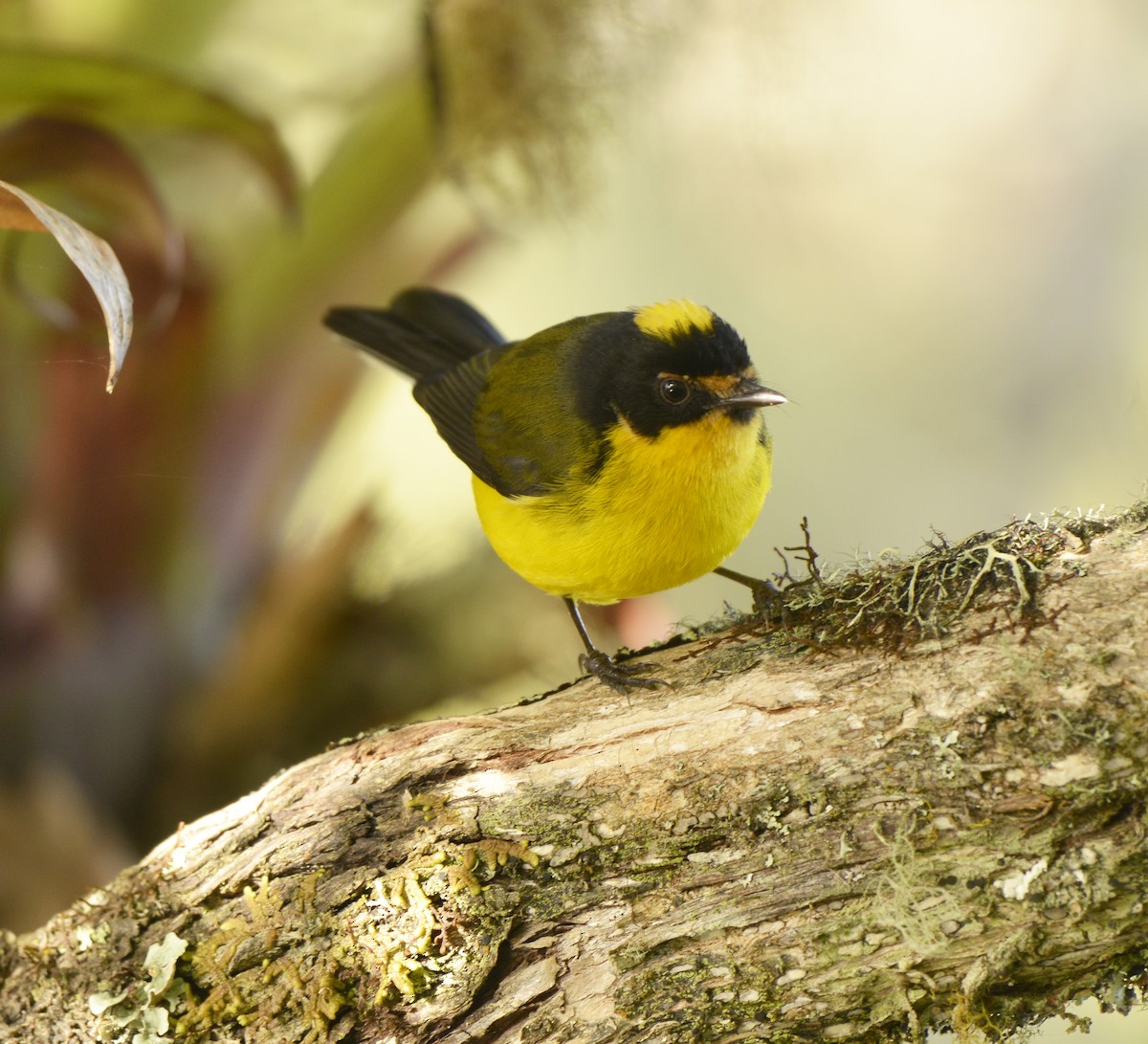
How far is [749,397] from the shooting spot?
1.80 m

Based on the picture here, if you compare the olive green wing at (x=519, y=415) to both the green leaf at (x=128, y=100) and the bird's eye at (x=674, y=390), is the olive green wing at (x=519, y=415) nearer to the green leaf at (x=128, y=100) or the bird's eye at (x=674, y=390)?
the bird's eye at (x=674, y=390)

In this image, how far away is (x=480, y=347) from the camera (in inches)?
103

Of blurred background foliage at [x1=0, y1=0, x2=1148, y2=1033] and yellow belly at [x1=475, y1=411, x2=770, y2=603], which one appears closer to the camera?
yellow belly at [x1=475, y1=411, x2=770, y2=603]

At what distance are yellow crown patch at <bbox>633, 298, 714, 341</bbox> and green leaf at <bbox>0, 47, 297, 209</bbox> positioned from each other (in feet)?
→ 2.79

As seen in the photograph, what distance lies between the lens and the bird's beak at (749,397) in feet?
5.77

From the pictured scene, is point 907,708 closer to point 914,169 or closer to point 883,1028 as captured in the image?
point 883,1028

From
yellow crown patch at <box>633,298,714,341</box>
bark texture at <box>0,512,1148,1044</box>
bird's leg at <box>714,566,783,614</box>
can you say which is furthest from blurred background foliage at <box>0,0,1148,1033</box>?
yellow crown patch at <box>633,298,714,341</box>

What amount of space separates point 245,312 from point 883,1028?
1.79m

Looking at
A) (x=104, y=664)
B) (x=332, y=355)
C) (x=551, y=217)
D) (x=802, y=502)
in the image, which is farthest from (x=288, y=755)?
(x=802, y=502)

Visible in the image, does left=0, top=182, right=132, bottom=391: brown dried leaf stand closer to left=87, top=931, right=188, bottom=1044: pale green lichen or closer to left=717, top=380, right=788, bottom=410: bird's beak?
left=87, top=931, right=188, bottom=1044: pale green lichen

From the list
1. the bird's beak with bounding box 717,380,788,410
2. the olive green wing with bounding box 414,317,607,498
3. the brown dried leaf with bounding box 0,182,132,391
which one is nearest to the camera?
the brown dried leaf with bounding box 0,182,132,391

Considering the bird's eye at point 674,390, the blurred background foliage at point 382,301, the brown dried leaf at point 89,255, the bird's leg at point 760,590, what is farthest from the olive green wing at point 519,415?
the brown dried leaf at point 89,255

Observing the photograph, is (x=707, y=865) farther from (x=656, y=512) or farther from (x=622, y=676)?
(x=656, y=512)

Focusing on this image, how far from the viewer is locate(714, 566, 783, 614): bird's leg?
1609mm
